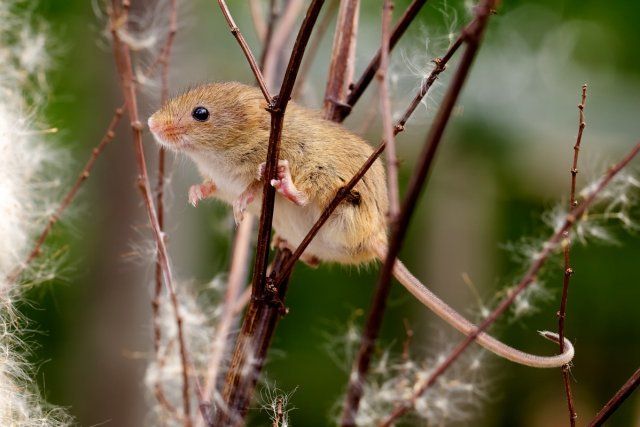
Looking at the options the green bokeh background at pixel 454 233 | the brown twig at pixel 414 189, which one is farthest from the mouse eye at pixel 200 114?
the green bokeh background at pixel 454 233

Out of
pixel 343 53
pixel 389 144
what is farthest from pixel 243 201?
pixel 389 144

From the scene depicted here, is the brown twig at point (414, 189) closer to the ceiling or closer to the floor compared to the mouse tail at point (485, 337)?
closer to the ceiling

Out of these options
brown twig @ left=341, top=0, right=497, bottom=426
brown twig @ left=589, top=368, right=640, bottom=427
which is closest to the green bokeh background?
brown twig @ left=589, top=368, right=640, bottom=427

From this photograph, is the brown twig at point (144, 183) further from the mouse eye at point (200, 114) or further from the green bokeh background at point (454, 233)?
the green bokeh background at point (454, 233)

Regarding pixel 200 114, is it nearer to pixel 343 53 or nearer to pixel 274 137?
pixel 343 53

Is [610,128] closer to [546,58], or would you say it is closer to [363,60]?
[546,58]

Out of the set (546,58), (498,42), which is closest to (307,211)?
(498,42)
